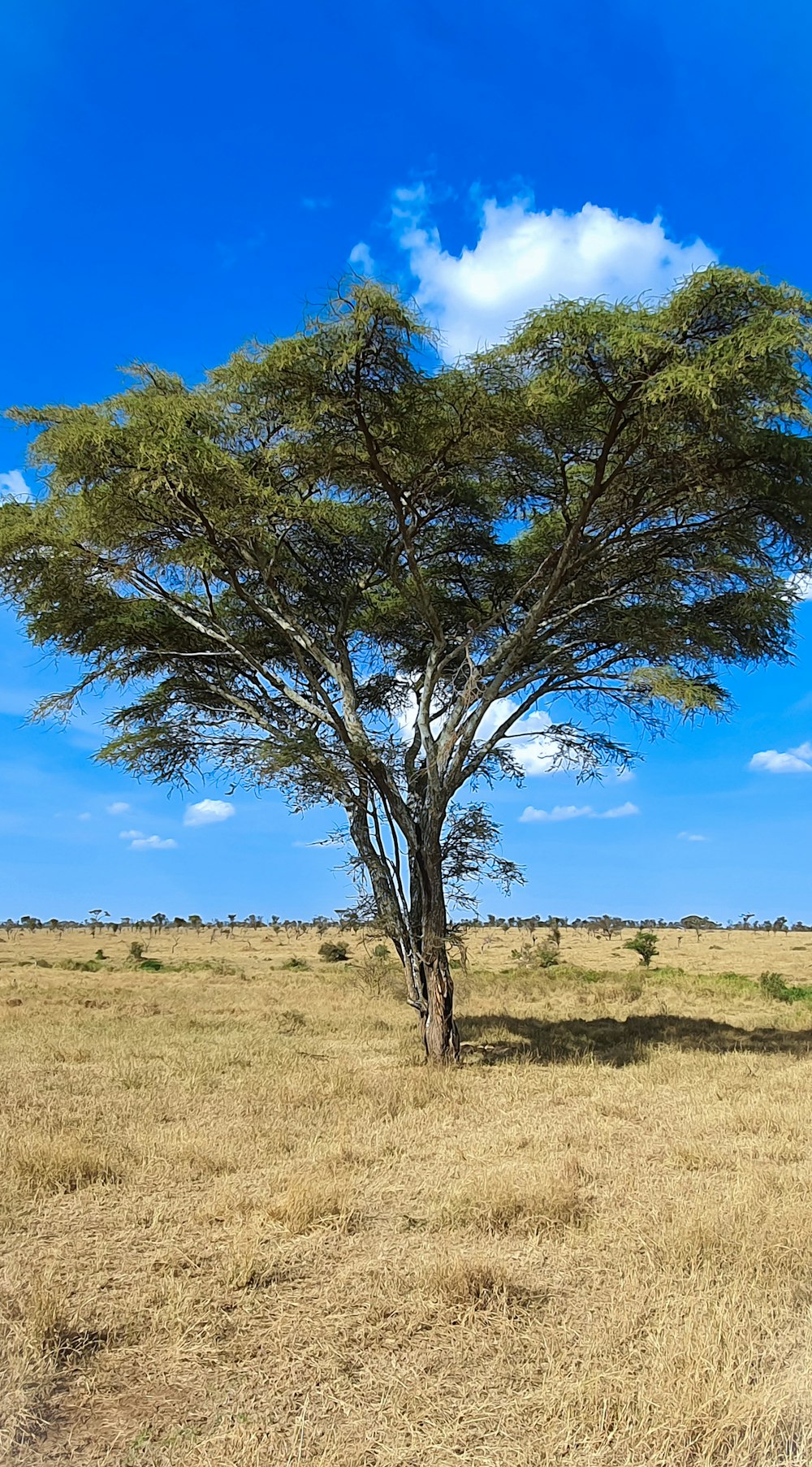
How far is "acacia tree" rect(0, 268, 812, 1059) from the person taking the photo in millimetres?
11984

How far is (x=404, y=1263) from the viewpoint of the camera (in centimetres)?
639

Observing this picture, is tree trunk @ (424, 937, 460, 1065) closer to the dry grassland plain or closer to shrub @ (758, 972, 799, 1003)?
the dry grassland plain

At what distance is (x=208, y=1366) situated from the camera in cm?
502

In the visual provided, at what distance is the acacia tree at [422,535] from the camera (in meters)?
12.0

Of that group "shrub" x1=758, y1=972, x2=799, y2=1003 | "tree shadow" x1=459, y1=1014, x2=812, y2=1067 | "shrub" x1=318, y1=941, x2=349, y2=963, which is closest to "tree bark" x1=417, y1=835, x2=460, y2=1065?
"tree shadow" x1=459, y1=1014, x2=812, y2=1067

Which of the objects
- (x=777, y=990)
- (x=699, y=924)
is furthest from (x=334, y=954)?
(x=699, y=924)

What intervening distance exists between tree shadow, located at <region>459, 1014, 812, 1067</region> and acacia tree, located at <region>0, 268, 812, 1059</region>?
2.22 meters

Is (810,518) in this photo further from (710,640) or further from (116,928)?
(116,928)

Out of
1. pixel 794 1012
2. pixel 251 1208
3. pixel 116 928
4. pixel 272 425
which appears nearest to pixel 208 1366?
pixel 251 1208

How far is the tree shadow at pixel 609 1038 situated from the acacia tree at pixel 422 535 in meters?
2.22

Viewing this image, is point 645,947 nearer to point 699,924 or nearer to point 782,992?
point 782,992

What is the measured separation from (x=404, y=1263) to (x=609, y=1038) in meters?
13.0

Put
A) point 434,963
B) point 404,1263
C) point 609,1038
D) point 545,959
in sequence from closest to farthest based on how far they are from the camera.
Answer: point 404,1263 < point 434,963 < point 609,1038 < point 545,959

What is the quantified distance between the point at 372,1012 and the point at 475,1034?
5794 mm
